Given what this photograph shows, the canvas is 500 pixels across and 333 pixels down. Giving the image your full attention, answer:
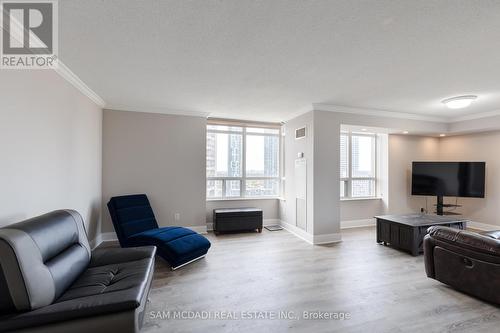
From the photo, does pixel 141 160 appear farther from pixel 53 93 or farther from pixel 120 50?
pixel 120 50

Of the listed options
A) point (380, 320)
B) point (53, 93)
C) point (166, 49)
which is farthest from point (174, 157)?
point (380, 320)

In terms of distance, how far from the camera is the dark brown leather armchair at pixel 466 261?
2246 millimetres

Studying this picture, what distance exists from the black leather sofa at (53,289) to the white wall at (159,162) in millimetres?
2480

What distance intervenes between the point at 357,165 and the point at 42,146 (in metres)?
5.72

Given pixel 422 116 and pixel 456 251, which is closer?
pixel 456 251

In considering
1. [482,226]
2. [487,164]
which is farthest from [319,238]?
[487,164]

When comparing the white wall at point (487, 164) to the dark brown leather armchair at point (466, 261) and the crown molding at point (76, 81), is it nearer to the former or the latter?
the dark brown leather armchair at point (466, 261)

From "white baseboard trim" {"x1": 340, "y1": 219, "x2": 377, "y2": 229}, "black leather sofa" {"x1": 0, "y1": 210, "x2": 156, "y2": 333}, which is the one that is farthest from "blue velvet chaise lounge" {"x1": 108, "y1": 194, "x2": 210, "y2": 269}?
"white baseboard trim" {"x1": 340, "y1": 219, "x2": 377, "y2": 229}

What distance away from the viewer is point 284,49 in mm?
2264

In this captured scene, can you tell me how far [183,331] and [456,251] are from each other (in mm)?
2842

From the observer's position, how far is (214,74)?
2861 millimetres

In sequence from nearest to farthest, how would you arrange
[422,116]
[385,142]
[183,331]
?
[183,331], [422,116], [385,142]

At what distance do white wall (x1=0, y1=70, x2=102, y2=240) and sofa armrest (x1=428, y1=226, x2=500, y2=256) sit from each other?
418cm
